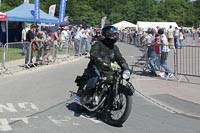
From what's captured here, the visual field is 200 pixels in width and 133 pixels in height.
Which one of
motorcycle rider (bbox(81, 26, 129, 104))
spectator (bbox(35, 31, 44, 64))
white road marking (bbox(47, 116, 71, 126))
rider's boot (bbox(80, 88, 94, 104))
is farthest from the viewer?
spectator (bbox(35, 31, 44, 64))

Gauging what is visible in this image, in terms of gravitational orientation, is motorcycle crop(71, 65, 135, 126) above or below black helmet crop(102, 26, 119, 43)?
below

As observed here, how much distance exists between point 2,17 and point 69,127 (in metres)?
18.6

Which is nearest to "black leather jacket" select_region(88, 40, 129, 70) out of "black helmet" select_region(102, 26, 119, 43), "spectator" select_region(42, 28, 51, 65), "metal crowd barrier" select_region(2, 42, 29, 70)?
"black helmet" select_region(102, 26, 119, 43)

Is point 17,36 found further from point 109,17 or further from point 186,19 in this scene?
point 186,19

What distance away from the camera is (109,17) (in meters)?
111

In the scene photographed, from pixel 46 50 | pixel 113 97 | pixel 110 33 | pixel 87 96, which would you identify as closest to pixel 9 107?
pixel 87 96

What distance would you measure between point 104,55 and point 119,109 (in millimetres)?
1086

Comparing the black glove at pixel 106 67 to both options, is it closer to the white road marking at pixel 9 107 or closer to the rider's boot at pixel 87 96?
the rider's boot at pixel 87 96

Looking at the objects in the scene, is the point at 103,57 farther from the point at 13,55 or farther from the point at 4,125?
the point at 13,55

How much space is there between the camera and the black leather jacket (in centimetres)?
808

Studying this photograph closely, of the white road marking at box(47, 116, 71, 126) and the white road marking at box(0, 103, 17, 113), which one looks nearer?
the white road marking at box(47, 116, 71, 126)

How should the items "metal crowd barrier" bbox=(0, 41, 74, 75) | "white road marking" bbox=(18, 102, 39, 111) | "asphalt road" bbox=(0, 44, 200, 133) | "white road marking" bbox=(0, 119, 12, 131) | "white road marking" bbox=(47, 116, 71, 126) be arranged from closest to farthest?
"white road marking" bbox=(0, 119, 12, 131) < "asphalt road" bbox=(0, 44, 200, 133) < "white road marking" bbox=(47, 116, 71, 126) < "white road marking" bbox=(18, 102, 39, 111) < "metal crowd barrier" bbox=(0, 41, 74, 75)

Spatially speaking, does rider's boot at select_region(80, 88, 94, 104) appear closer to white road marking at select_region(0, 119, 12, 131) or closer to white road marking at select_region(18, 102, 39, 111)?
white road marking at select_region(18, 102, 39, 111)

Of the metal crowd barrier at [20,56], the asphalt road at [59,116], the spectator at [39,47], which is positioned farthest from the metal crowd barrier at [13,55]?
the asphalt road at [59,116]
